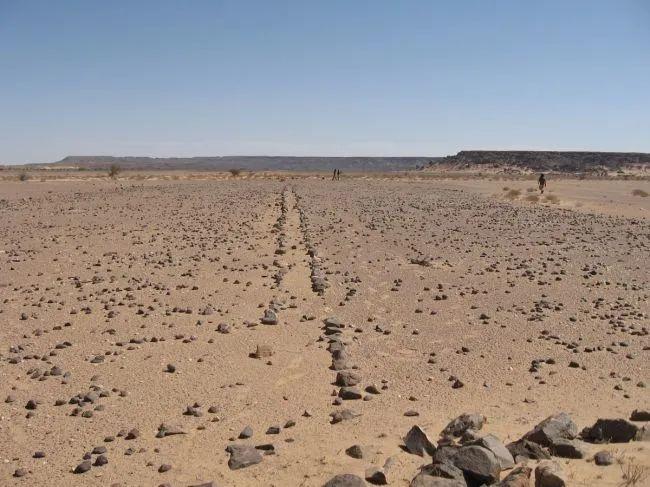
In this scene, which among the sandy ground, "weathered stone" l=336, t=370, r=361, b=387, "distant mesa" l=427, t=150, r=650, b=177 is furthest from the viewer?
"distant mesa" l=427, t=150, r=650, b=177

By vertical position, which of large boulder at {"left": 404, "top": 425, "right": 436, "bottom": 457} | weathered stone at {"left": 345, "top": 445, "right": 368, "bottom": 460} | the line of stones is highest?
the line of stones

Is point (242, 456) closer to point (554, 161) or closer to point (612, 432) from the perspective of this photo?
point (612, 432)

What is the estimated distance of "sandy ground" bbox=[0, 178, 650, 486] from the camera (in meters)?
5.55

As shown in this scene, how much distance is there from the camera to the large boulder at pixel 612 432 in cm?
545

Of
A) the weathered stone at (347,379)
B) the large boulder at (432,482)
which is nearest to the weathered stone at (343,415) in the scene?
the weathered stone at (347,379)

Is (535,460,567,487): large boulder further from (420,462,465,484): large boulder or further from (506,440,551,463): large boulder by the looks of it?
(420,462,465,484): large boulder

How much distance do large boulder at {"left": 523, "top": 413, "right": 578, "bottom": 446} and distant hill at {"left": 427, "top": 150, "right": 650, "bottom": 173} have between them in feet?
409

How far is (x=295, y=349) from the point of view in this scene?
8.45 metres

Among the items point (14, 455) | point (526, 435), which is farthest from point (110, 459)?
point (526, 435)

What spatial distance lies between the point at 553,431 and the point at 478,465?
1.04m

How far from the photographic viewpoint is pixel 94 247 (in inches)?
690

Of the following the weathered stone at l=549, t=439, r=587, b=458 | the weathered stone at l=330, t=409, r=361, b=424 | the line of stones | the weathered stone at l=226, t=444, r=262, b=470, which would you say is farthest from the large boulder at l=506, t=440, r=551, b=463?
the line of stones

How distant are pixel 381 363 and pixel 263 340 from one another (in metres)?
1.80

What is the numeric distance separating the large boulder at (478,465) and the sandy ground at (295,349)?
0.47 meters
